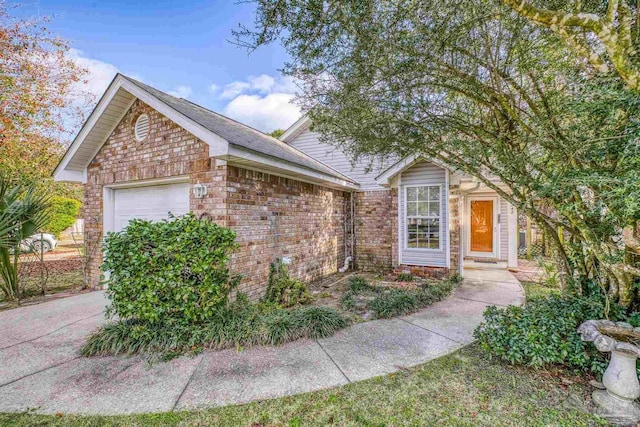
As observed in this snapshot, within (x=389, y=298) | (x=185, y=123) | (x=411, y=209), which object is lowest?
(x=389, y=298)

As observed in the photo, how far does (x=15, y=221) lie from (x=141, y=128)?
3192 millimetres

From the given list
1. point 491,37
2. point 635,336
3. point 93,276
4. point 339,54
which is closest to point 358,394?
point 635,336

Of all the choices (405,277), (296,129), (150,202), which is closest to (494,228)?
(405,277)

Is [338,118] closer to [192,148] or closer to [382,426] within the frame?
[192,148]

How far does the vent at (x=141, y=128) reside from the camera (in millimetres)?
6395

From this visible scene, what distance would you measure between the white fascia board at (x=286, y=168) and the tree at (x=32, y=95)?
33.5 ft

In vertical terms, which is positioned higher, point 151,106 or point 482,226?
point 151,106

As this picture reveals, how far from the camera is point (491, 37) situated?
12.8 feet

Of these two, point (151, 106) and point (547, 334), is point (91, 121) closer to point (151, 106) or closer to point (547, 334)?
point (151, 106)

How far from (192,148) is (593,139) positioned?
6.04m

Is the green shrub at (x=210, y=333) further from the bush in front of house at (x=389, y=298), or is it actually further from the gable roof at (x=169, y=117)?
the gable roof at (x=169, y=117)

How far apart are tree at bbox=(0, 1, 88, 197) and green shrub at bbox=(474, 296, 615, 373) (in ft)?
47.8

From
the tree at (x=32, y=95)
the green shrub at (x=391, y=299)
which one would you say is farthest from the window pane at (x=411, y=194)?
the tree at (x=32, y=95)

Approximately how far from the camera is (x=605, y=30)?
2422mm
